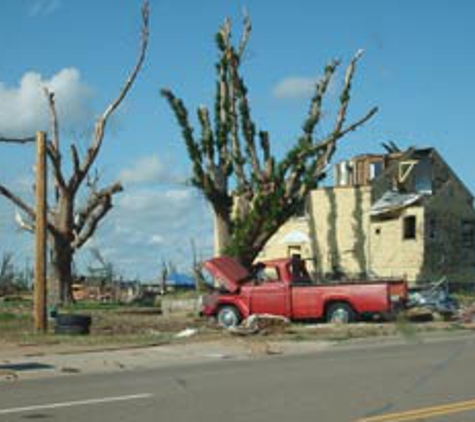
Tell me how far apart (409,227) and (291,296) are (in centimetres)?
2106

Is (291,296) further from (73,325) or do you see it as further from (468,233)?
(468,233)

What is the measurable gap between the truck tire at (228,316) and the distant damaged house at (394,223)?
18.6 m

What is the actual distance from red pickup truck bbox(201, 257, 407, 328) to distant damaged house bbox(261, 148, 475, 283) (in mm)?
18331

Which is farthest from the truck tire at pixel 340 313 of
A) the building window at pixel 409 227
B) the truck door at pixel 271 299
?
the building window at pixel 409 227

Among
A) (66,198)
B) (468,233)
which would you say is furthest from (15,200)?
(468,233)

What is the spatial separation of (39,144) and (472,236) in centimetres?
3073

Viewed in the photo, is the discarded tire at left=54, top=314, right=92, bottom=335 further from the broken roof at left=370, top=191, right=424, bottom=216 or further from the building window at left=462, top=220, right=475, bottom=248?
the building window at left=462, top=220, right=475, bottom=248

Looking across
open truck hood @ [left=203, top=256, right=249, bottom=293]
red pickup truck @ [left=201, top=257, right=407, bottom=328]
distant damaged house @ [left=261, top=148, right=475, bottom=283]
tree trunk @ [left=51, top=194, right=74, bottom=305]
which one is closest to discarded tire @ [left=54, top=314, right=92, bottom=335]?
red pickup truck @ [left=201, top=257, right=407, bottom=328]

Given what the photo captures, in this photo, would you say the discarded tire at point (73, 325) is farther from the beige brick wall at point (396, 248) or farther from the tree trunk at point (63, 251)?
the beige brick wall at point (396, 248)

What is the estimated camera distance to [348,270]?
47.1 metres

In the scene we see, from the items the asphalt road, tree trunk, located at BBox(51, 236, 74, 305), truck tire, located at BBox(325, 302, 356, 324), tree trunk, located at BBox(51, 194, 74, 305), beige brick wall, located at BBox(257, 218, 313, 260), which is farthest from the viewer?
beige brick wall, located at BBox(257, 218, 313, 260)

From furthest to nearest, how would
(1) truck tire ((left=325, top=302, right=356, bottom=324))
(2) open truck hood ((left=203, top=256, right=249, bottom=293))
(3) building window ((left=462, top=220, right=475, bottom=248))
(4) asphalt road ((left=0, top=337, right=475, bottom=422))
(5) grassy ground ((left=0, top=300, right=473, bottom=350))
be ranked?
1. (3) building window ((left=462, top=220, right=475, bottom=248))
2. (2) open truck hood ((left=203, top=256, right=249, bottom=293))
3. (1) truck tire ((left=325, top=302, right=356, bottom=324))
4. (5) grassy ground ((left=0, top=300, right=473, bottom=350))
5. (4) asphalt road ((left=0, top=337, right=475, bottom=422))

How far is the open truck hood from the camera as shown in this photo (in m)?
25.9

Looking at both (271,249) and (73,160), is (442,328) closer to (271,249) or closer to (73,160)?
(73,160)
